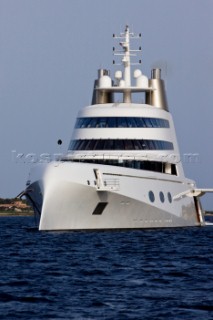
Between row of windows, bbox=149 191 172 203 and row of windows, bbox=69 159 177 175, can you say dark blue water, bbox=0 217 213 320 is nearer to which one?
row of windows, bbox=149 191 172 203

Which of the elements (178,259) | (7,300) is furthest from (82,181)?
(7,300)

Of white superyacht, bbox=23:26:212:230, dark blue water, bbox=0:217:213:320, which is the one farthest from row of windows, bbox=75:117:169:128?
dark blue water, bbox=0:217:213:320

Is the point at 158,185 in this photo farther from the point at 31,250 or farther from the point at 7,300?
the point at 7,300

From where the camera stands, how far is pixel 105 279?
36.2 meters

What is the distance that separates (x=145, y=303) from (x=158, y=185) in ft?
114

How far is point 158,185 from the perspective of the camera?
214 ft

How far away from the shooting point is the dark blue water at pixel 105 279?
2950 cm

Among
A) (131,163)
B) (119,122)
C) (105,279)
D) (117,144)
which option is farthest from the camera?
(119,122)

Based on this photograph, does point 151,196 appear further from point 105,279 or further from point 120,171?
point 105,279

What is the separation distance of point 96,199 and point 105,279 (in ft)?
76.3

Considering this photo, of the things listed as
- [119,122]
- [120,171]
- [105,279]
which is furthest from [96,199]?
[105,279]

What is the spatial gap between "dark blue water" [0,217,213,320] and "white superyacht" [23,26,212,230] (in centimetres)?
305

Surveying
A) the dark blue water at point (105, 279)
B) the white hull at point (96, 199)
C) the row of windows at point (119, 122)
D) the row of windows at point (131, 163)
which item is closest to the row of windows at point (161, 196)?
the white hull at point (96, 199)

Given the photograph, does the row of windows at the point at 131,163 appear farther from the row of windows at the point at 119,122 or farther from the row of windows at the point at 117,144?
the row of windows at the point at 119,122
